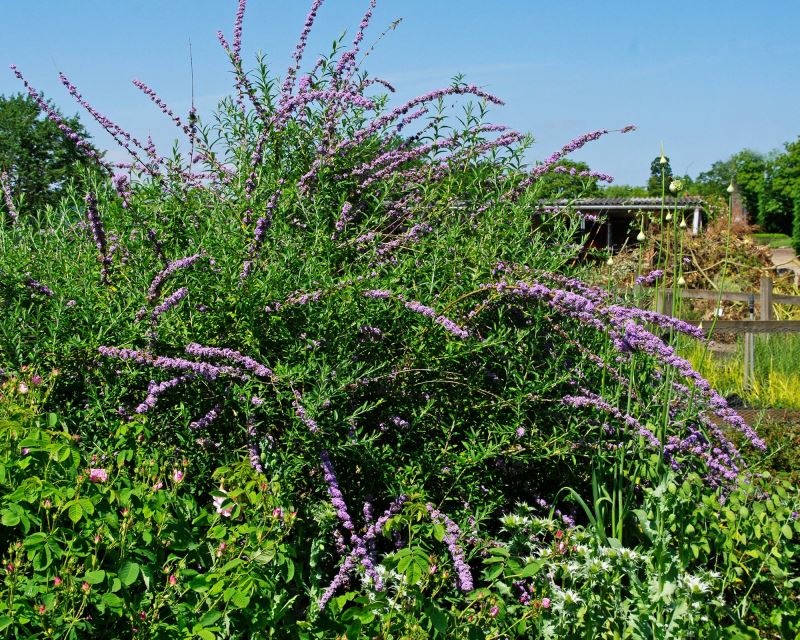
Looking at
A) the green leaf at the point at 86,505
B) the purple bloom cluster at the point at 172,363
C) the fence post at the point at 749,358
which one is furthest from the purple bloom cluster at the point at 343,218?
the fence post at the point at 749,358

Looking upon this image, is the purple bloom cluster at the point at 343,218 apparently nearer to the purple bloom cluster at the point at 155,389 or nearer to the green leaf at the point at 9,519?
the purple bloom cluster at the point at 155,389

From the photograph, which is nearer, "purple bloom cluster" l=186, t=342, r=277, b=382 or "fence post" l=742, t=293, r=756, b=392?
"purple bloom cluster" l=186, t=342, r=277, b=382

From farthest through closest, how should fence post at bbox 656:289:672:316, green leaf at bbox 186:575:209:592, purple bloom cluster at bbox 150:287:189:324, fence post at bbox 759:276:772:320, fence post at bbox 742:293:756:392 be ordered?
fence post at bbox 759:276:772:320 < fence post at bbox 742:293:756:392 < fence post at bbox 656:289:672:316 < purple bloom cluster at bbox 150:287:189:324 < green leaf at bbox 186:575:209:592

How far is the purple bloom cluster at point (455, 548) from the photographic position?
3.14m

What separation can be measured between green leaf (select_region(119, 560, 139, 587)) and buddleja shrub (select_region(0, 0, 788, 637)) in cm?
32

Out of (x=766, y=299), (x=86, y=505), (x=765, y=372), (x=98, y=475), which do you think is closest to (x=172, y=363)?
(x=98, y=475)

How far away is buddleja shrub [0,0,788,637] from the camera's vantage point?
3293mm

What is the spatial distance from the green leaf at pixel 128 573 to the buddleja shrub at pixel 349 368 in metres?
0.32

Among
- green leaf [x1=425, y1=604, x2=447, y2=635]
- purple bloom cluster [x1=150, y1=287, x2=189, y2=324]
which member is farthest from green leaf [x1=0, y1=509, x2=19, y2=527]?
green leaf [x1=425, y1=604, x2=447, y2=635]

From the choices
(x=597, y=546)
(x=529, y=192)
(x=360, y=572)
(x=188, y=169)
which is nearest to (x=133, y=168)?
(x=188, y=169)

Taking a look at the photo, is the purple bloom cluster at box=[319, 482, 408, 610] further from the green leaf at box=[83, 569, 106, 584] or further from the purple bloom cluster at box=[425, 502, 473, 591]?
the green leaf at box=[83, 569, 106, 584]

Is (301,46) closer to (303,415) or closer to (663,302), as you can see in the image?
(303,415)

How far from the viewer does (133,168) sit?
4441 millimetres

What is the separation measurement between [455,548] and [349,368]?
0.86 m
